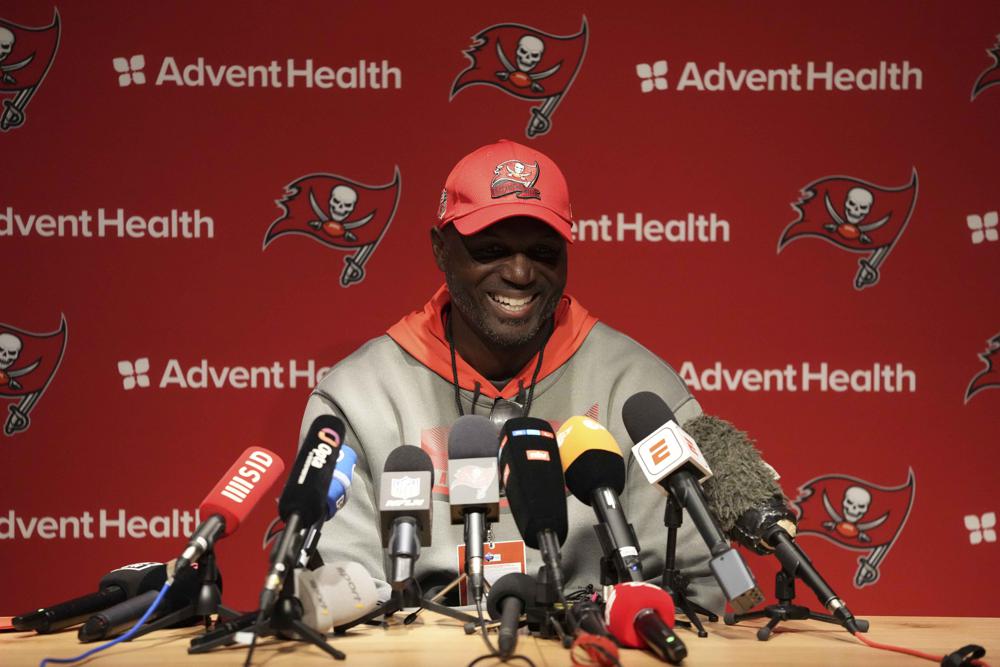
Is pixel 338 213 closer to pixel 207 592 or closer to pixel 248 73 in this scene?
pixel 248 73

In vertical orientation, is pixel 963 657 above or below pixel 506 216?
Result: below

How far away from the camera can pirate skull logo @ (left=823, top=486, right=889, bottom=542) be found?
298cm

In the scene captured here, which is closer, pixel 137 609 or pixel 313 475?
pixel 313 475

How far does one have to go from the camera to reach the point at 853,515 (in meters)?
2.98

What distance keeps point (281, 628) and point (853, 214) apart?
2221 mm

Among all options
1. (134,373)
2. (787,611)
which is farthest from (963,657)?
(134,373)

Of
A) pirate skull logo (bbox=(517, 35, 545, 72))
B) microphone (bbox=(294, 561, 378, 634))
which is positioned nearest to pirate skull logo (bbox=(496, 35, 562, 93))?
pirate skull logo (bbox=(517, 35, 545, 72))

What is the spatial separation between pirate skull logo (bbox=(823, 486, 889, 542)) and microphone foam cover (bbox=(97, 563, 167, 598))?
2.04 m

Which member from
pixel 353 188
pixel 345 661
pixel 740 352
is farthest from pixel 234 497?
pixel 740 352

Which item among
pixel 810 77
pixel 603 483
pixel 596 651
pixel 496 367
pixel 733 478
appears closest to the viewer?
pixel 596 651

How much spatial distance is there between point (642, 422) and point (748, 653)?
0.38m

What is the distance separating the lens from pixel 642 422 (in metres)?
1.58

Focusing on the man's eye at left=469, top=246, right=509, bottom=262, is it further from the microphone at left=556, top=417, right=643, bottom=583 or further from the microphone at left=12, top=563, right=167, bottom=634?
the microphone at left=12, top=563, right=167, bottom=634

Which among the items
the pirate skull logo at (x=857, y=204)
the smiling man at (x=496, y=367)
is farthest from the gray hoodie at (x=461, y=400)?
the pirate skull logo at (x=857, y=204)
